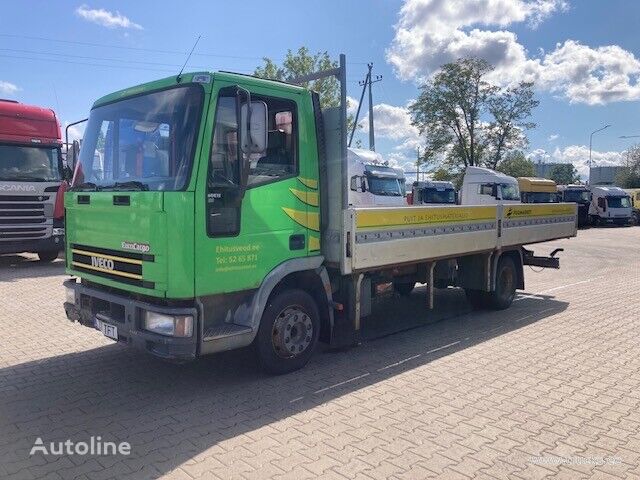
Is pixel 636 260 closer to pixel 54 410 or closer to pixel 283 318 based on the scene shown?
pixel 283 318

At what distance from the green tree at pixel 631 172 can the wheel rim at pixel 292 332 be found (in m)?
68.5

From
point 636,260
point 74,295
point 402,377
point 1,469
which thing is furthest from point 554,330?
point 636,260

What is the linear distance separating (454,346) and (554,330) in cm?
171

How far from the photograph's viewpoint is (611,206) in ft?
115

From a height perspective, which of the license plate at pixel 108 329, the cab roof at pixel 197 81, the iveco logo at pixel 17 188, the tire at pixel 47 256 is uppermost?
the cab roof at pixel 197 81

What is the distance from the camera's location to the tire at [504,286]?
8.29 m

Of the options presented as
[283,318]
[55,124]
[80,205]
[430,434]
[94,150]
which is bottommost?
[430,434]

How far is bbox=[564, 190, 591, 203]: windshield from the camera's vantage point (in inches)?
1411

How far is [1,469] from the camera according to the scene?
3.44m

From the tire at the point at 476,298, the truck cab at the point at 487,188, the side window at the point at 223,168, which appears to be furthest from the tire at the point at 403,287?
the truck cab at the point at 487,188

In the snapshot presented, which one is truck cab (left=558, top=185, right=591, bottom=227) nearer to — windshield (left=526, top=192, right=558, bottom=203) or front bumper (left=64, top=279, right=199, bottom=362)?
windshield (left=526, top=192, right=558, bottom=203)

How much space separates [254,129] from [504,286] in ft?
18.8

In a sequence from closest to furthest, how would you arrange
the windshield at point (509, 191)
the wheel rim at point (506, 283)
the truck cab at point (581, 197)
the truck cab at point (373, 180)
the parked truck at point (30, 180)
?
the wheel rim at point (506, 283), the parked truck at point (30, 180), the truck cab at point (373, 180), the windshield at point (509, 191), the truck cab at point (581, 197)

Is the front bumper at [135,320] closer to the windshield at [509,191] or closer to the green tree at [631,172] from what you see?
the windshield at [509,191]
